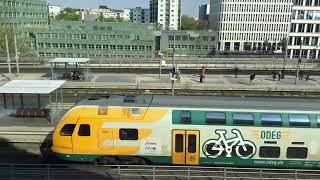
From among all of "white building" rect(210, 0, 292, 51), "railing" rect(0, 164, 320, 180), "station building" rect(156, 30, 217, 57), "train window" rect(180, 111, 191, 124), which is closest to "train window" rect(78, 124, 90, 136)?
"railing" rect(0, 164, 320, 180)

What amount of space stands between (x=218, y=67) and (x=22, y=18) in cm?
6394

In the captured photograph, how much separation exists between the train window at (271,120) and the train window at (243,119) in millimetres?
555

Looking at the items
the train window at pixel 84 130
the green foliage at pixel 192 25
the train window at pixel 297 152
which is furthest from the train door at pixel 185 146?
the green foliage at pixel 192 25

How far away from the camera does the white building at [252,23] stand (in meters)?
116

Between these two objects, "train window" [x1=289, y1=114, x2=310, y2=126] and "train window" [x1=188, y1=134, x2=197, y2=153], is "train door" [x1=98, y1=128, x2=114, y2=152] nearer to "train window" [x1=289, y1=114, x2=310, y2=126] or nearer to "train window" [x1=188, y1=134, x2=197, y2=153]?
"train window" [x1=188, y1=134, x2=197, y2=153]

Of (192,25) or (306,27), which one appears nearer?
(306,27)

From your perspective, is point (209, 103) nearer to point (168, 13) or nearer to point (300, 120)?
point (300, 120)

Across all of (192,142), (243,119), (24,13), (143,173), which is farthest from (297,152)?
(24,13)

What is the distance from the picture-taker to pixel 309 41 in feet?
303

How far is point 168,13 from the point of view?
161m

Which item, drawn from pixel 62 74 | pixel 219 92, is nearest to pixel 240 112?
pixel 219 92

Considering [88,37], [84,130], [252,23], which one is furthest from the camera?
[252,23]

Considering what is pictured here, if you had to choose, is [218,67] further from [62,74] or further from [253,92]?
[62,74]

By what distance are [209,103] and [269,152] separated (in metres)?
3.69
